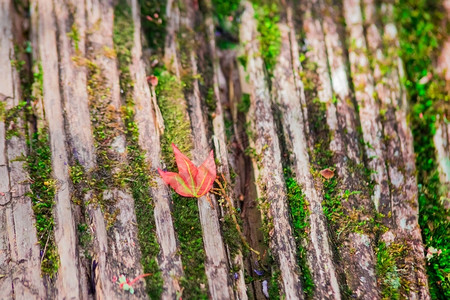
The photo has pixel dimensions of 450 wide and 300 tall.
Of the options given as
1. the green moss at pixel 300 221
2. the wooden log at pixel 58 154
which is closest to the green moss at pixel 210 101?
the green moss at pixel 300 221

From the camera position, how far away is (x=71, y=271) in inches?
86.1

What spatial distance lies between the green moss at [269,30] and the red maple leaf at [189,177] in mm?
996

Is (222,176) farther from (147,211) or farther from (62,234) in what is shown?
(62,234)

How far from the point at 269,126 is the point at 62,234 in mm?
1561

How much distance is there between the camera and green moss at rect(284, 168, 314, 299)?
91.4 inches

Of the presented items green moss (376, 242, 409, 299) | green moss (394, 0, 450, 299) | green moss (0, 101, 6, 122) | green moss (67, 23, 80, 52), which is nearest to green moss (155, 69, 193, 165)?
green moss (67, 23, 80, 52)

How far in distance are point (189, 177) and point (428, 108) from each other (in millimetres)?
1981

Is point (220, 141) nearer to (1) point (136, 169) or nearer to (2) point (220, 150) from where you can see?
(2) point (220, 150)

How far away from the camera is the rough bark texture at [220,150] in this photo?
227 cm

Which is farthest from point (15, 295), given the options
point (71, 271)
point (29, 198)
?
point (29, 198)

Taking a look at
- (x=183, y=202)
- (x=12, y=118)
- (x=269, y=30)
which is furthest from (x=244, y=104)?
(x=12, y=118)

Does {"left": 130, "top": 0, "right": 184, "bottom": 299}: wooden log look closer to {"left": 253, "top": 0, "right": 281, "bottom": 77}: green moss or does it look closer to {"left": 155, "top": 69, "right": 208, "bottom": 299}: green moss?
{"left": 155, "top": 69, "right": 208, "bottom": 299}: green moss

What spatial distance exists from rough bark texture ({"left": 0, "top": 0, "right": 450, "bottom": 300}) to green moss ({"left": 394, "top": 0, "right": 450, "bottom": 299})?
0.6 inches

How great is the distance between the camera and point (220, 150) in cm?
263
